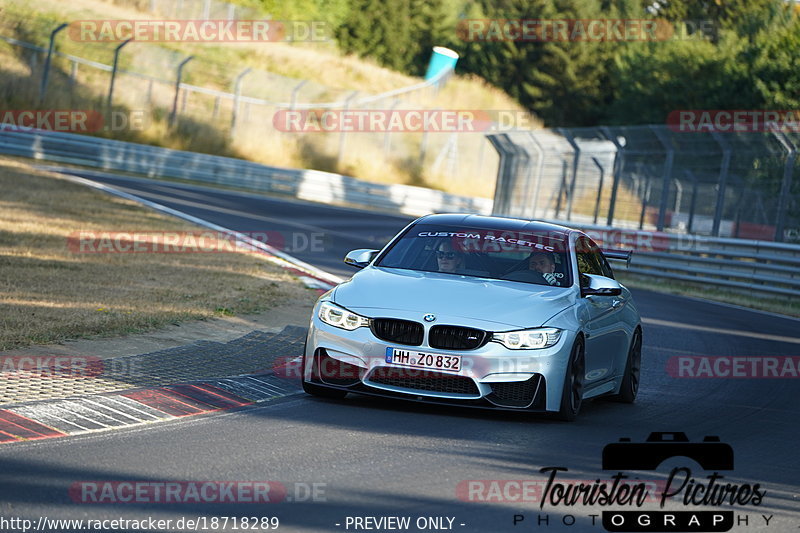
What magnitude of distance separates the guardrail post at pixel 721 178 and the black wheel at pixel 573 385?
634 inches

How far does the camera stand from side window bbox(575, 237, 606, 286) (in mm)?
9945

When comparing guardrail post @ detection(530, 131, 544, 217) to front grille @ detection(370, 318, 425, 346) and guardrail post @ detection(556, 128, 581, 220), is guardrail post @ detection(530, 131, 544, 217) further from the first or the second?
front grille @ detection(370, 318, 425, 346)

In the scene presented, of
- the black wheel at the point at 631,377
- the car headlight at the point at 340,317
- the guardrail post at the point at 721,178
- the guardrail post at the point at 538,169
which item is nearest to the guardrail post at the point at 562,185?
the guardrail post at the point at 538,169

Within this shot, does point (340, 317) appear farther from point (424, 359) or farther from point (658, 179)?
point (658, 179)

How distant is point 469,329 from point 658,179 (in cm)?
1950

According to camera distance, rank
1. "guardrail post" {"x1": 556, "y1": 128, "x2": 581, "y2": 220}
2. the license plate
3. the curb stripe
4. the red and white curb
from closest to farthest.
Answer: the red and white curb < the curb stripe < the license plate < "guardrail post" {"x1": 556, "y1": 128, "x2": 581, "y2": 220}

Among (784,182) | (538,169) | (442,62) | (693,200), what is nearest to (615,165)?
(693,200)

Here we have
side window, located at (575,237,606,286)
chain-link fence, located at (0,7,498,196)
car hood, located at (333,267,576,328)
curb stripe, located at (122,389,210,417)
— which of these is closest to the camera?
curb stripe, located at (122,389,210,417)

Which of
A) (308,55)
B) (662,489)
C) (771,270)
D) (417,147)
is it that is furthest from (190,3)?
(662,489)

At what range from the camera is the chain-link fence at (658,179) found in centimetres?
2298

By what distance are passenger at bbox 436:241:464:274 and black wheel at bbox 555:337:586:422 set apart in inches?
47.3

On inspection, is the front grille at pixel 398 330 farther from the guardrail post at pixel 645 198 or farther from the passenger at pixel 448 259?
the guardrail post at pixel 645 198

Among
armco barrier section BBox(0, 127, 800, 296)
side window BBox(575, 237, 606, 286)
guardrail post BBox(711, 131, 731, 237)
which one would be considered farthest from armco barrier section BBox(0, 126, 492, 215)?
side window BBox(575, 237, 606, 286)

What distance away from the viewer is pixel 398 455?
7.18 metres
